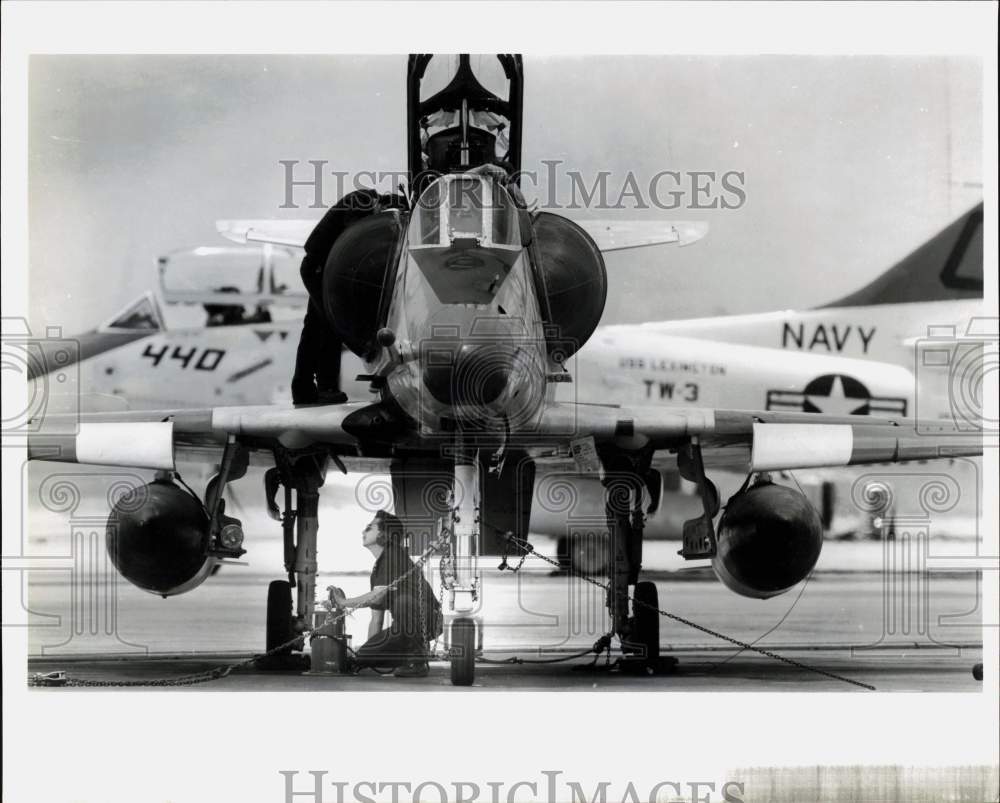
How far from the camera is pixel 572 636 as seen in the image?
8.98 meters

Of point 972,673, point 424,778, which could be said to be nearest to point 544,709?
point 424,778

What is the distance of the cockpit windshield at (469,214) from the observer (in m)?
5.87

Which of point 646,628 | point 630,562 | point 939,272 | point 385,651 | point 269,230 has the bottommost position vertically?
point 385,651

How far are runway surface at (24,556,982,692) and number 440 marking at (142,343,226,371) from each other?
7.70ft

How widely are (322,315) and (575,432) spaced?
175cm

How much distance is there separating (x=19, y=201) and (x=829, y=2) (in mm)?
3843

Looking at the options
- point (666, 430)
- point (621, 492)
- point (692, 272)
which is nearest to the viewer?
point (666, 430)

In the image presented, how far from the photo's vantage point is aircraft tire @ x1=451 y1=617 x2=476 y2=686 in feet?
19.8

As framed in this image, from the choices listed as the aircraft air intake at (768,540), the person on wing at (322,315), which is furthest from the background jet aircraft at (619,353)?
the aircraft air intake at (768,540)

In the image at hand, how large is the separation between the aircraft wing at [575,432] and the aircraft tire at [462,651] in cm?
133

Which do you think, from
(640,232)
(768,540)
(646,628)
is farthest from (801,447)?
(640,232)

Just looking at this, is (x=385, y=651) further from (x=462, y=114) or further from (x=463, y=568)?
(x=462, y=114)

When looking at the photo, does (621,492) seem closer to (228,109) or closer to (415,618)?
(415,618)

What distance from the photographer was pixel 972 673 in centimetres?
692
